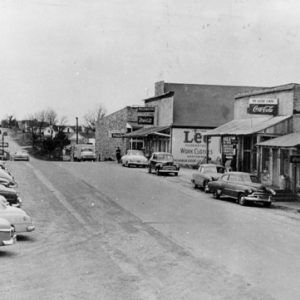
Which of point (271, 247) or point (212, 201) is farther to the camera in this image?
point (212, 201)

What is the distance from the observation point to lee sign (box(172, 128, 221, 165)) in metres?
50.8

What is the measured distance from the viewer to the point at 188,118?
171 ft

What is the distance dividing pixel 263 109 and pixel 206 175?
15.9 feet

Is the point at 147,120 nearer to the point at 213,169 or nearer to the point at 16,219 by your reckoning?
the point at 213,169

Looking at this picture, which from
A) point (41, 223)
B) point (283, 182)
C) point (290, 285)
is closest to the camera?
point (290, 285)

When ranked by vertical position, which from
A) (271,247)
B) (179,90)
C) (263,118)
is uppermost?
(179,90)

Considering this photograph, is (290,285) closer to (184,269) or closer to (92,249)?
(184,269)

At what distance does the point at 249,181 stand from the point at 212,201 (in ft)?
5.95

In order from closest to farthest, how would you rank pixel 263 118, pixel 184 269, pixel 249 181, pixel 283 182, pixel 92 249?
1. pixel 184 269
2. pixel 92 249
3. pixel 249 181
4. pixel 283 182
5. pixel 263 118

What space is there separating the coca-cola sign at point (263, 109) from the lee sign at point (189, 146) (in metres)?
20.7

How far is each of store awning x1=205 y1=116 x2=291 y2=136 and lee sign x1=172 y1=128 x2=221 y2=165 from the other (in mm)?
15133

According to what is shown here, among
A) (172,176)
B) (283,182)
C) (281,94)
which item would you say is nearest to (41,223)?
(283,182)

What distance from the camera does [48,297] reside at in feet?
26.5

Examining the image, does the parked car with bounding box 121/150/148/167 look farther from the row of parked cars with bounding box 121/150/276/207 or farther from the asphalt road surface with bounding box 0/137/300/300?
the asphalt road surface with bounding box 0/137/300/300
